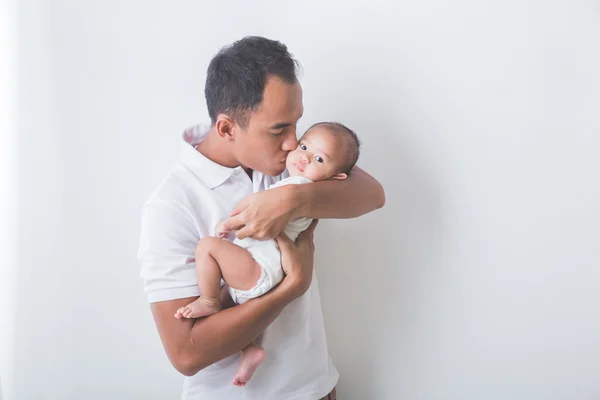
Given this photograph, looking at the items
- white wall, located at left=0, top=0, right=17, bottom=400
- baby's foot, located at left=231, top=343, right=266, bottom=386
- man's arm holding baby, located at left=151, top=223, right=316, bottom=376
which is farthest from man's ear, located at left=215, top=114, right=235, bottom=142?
white wall, located at left=0, top=0, right=17, bottom=400

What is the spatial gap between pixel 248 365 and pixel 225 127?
613 millimetres

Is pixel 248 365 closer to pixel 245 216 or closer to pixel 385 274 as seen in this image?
pixel 245 216

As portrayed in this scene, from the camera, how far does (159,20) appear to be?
1.88 meters

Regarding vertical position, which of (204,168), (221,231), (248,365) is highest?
(204,168)

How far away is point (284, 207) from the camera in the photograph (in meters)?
1.42

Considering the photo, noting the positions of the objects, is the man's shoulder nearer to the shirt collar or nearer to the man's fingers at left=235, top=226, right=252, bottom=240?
the shirt collar

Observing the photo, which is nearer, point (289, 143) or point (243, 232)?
point (243, 232)

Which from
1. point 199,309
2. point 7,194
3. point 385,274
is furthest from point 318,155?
point 7,194

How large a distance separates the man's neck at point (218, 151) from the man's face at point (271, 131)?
0.10ft

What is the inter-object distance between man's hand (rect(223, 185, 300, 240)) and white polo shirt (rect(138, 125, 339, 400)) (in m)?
0.13

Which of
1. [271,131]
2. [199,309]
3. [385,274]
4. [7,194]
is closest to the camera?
[199,309]

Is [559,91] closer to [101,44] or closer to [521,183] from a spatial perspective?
[521,183]

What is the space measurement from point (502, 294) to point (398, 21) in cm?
93

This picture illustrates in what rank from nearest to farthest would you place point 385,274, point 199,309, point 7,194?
1. point 199,309
2. point 7,194
3. point 385,274
